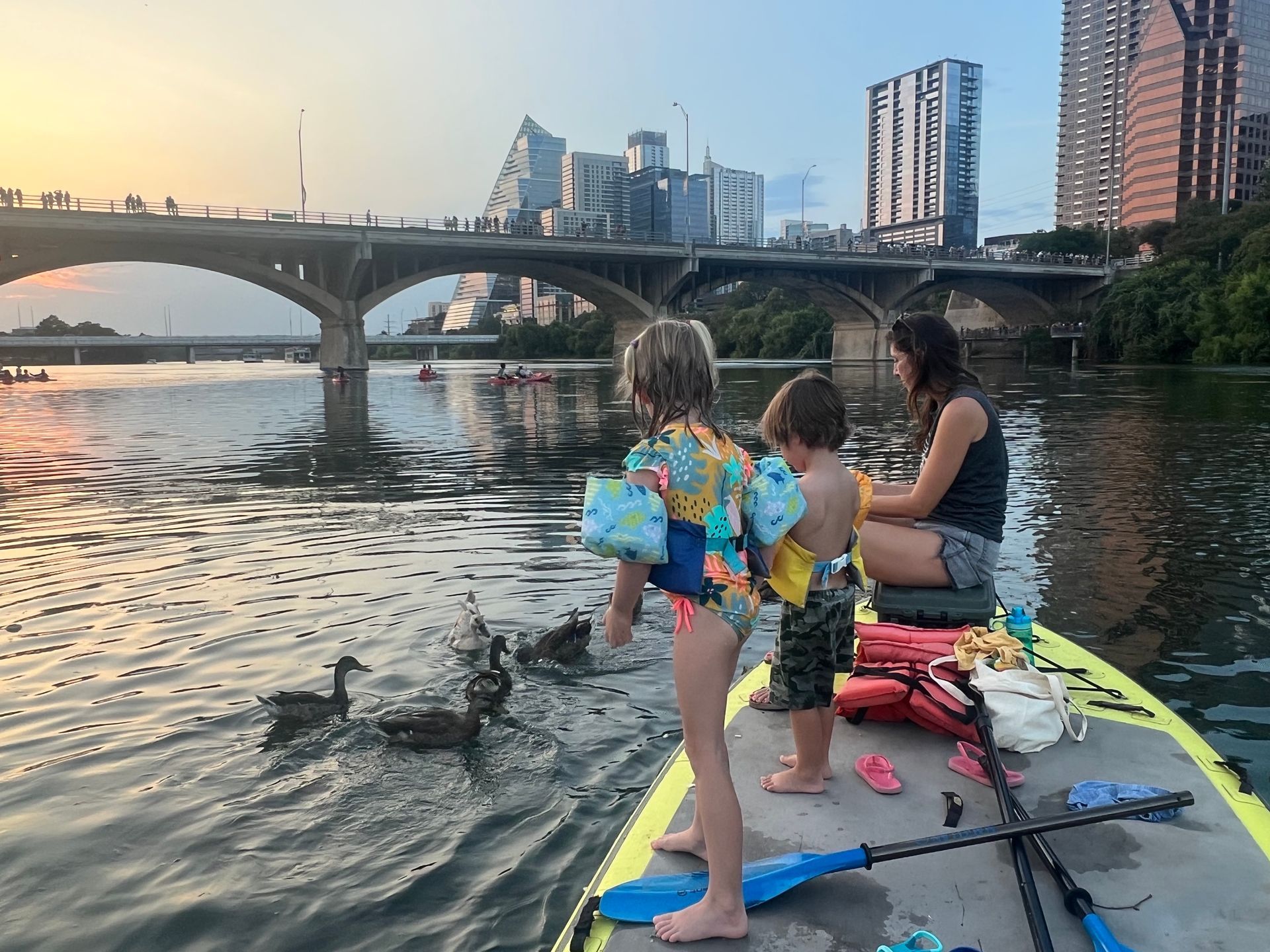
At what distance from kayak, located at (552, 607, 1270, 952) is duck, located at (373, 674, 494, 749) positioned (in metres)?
1.80

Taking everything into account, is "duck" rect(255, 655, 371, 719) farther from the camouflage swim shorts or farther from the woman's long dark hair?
the woman's long dark hair

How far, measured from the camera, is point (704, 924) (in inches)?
114

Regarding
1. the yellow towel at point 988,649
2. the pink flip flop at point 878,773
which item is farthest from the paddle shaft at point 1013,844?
the pink flip flop at point 878,773

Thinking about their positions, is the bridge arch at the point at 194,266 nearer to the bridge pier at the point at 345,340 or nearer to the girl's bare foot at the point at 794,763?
the bridge pier at the point at 345,340

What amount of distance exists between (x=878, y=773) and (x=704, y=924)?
52.1 inches

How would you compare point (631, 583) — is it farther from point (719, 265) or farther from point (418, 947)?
point (719, 265)

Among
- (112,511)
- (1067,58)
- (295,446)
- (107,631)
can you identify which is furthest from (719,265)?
(1067,58)

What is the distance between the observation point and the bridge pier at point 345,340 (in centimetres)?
6431

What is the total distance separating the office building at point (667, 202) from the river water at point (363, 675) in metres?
137

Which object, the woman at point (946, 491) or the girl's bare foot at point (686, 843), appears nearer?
the girl's bare foot at point (686, 843)

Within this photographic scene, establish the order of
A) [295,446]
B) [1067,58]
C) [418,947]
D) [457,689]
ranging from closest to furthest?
[418,947]
[457,689]
[295,446]
[1067,58]

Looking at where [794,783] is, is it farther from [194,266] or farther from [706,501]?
[194,266]

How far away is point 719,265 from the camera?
74.6m

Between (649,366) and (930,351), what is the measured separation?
2.74 m
